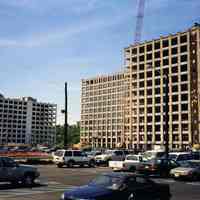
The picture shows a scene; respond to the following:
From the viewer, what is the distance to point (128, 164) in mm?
32188

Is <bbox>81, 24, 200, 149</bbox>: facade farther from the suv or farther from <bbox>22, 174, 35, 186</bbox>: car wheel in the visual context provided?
<bbox>22, 174, 35, 186</bbox>: car wheel

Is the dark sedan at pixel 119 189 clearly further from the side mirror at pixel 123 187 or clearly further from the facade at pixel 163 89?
the facade at pixel 163 89

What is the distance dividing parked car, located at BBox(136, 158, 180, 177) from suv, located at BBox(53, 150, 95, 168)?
38.5 feet

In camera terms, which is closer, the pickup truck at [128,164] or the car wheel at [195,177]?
the car wheel at [195,177]

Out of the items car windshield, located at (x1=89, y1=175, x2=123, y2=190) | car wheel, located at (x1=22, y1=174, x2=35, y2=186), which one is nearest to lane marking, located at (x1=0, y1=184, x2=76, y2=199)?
car wheel, located at (x1=22, y1=174, x2=35, y2=186)

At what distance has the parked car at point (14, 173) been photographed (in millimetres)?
20734

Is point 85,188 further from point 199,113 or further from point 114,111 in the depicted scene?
point 114,111

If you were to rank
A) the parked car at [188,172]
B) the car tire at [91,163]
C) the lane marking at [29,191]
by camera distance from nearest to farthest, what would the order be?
the lane marking at [29,191] → the parked car at [188,172] → the car tire at [91,163]

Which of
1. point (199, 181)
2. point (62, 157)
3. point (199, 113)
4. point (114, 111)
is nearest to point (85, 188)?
point (199, 181)

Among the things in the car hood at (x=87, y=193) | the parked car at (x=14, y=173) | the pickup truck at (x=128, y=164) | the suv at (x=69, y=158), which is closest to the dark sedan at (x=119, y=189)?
the car hood at (x=87, y=193)

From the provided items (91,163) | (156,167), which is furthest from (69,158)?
(156,167)

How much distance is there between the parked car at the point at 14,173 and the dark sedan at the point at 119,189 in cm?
871

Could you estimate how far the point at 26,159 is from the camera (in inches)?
1706

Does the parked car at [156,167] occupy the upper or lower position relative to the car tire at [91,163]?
upper
